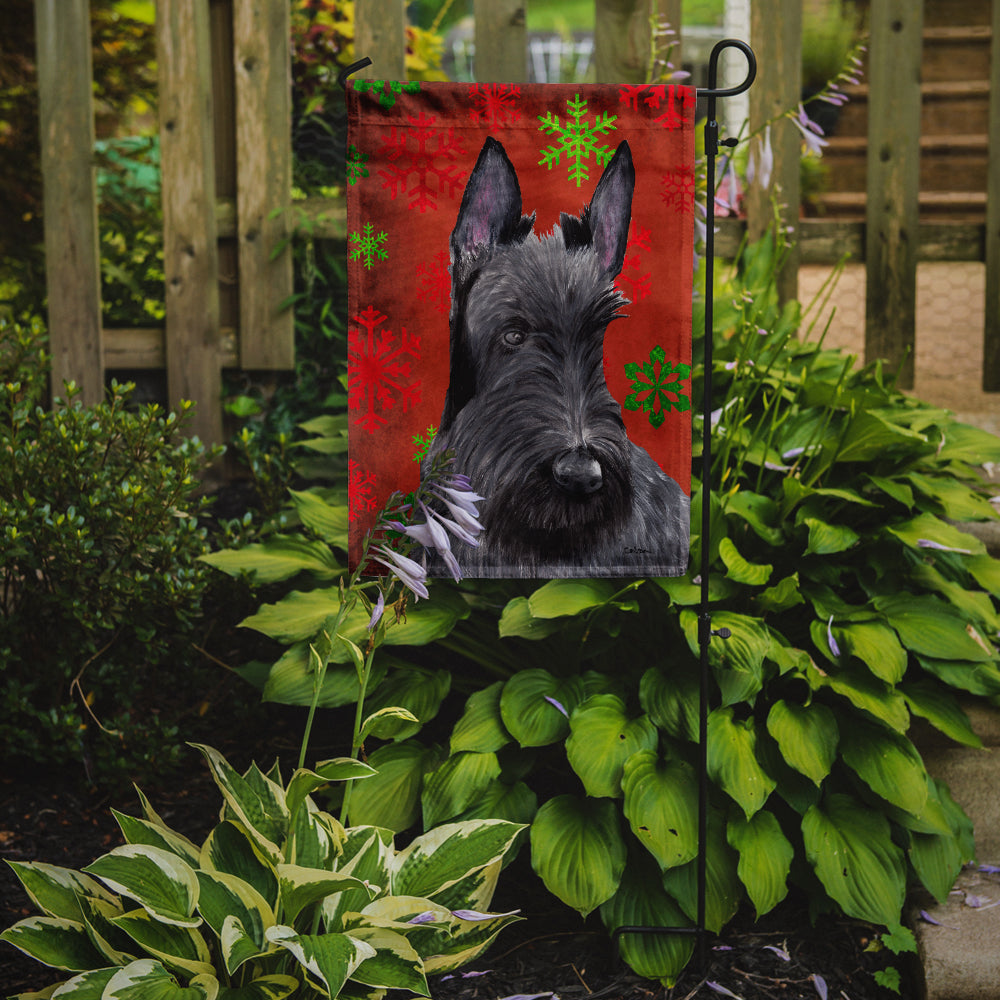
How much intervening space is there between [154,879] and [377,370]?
3.06ft

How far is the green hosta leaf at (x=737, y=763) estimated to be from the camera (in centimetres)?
194

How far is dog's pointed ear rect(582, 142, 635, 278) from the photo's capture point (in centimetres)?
184

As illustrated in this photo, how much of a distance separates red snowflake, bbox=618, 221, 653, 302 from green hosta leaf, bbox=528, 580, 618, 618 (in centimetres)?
63

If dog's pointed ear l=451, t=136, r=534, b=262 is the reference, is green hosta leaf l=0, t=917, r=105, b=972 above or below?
below

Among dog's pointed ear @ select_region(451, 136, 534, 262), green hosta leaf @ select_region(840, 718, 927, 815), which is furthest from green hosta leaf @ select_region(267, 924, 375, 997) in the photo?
dog's pointed ear @ select_region(451, 136, 534, 262)

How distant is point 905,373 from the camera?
3.72 meters

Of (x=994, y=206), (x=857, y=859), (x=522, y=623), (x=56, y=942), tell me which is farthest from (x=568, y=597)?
(x=994, y=206)

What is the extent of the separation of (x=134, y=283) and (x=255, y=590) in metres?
1.63

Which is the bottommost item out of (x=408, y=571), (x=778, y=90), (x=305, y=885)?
(x=305, y=885)

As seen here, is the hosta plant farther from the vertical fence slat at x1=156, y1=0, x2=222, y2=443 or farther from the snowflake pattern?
the vertical fence slat at x1=156, y1=0, x2=222, y2=443

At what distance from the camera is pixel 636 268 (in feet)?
6.15

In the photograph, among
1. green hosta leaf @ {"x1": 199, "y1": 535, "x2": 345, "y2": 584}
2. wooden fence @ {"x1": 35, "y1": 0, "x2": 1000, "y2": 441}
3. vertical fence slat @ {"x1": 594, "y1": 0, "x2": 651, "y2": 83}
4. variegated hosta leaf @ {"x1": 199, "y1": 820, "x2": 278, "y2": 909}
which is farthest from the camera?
wooden fence @ {"x1": 35, "y1": 0, "x2": 1000, "y2": 441}

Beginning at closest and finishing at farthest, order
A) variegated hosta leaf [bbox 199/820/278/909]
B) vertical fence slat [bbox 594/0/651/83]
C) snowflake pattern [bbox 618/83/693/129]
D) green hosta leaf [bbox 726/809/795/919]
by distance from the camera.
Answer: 1. variegated hosta leaf [bbox 199/820/278/909]
2. snowflake pattern [bbox 618/83/693/129]
3. green hosta leaf [bbox 726/809/795/919]
4. vertical fence slat [bbox 594/0/651/83]

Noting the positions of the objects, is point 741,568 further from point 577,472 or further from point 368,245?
point 368,245
